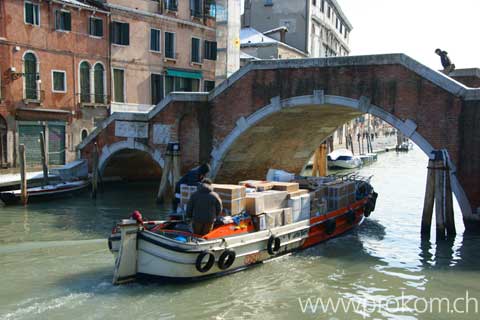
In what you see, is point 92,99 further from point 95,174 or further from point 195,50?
point 195,50

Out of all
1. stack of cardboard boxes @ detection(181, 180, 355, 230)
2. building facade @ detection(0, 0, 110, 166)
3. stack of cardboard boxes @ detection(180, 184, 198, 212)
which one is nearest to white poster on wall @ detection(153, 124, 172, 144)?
building facade @ detection(0, 0, 110, 166)

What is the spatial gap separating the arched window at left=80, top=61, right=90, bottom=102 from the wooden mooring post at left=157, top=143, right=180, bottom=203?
8225 mm

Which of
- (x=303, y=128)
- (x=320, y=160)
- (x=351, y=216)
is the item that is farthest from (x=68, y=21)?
(x=351, y=216)

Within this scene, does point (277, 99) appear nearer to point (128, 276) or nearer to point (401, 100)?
point (401, 100)

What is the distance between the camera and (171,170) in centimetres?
1702

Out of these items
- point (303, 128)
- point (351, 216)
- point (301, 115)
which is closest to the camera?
point (351, 216)

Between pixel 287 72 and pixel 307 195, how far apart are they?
4898 mm

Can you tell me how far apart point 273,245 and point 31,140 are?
14.8 metres

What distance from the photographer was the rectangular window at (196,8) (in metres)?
27.0

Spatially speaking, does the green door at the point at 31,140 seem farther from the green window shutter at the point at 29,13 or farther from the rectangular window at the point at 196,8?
the rectangular window at the point at 196,8

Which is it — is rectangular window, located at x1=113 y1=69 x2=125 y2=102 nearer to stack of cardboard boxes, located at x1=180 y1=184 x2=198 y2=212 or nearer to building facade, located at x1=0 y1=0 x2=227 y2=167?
building facade, located at x1=0 y1=0 x2=227 y2=167

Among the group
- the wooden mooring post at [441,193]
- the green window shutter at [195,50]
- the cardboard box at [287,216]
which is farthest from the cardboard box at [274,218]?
the green window shutter at [195,50]

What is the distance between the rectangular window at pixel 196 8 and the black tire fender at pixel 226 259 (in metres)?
20.0

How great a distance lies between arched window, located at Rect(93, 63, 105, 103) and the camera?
23.8 meters
